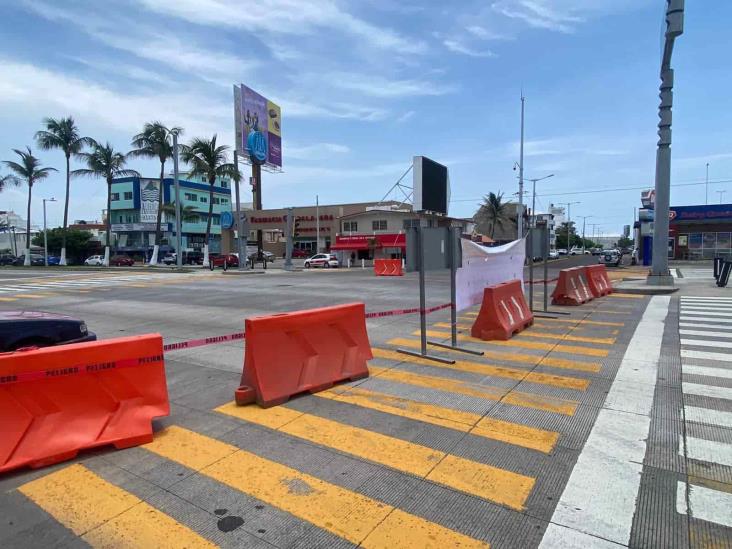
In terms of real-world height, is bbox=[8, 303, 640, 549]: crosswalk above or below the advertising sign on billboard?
below

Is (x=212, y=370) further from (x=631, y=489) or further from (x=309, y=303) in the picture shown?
(x=309, y=303)

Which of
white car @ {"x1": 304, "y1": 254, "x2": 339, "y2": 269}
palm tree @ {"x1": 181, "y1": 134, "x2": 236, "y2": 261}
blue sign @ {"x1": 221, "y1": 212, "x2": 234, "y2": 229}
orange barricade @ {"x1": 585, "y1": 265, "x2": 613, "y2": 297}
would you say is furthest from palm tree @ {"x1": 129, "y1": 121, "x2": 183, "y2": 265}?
orange barricade @ {"x1": 585, "y1": 265, "x2": 613, "y2": 297}

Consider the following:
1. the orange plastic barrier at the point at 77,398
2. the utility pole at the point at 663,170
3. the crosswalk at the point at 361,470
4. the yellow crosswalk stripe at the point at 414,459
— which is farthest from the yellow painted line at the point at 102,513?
the utility pole at the point at 663,170

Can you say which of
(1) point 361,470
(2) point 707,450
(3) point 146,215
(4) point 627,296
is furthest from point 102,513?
(3) point 146,215

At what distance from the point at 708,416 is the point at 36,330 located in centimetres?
836

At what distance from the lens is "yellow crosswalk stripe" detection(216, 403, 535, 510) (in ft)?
11.0

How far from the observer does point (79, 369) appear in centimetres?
409

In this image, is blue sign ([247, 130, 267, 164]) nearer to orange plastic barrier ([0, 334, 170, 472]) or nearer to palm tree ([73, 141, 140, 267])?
palm tree ([73, 141, 140, 267])

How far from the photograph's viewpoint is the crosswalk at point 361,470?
2941mm

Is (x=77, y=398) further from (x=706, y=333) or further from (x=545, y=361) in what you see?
(x=706, y=333)

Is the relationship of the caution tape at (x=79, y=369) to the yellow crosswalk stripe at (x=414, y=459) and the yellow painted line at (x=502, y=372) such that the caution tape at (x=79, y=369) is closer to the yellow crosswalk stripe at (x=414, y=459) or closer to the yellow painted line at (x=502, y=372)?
the yellow crosswalk stripe at (x=414, y=459)

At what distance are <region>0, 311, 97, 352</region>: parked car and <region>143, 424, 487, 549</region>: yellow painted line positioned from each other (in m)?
3.37

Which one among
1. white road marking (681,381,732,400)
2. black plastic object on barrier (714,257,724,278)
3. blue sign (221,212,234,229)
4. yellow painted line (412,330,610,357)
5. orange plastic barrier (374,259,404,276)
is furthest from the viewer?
blue sign (221,212,234,229)

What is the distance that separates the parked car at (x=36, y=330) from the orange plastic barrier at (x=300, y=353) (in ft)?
11.0
